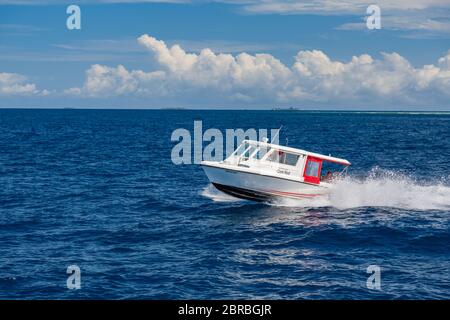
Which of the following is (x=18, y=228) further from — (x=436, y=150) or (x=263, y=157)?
(x=436, y=150)

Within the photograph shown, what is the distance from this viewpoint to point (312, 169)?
33.7 meters

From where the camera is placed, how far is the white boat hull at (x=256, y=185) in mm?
32406

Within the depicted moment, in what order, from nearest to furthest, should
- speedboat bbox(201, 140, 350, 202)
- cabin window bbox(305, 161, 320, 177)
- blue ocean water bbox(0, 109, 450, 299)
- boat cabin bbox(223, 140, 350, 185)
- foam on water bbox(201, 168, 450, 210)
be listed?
blue ocean water bbox(0, 109, 450, 299) → speedboat bbox(201, 140, 350, 202) → boat cabin bbox(223, 140, 350, 185) → cabin window bbox(305, 161, 320, 177) → foam on water bbox(201, 168, 450, 210)

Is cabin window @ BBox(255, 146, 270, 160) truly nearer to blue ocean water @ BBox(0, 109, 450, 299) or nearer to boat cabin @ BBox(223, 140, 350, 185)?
boat cabin @ BBox(223, 140, 350, 185)

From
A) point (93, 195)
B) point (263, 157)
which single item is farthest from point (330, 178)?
point (93, 195)

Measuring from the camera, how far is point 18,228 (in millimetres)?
28312

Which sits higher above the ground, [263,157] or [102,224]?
[263,157]

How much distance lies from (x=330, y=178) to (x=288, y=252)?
11211 millimetres

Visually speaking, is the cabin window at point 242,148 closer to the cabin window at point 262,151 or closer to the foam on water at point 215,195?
the cabin window at point 262,151

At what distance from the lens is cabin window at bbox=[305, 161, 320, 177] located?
1321 inches

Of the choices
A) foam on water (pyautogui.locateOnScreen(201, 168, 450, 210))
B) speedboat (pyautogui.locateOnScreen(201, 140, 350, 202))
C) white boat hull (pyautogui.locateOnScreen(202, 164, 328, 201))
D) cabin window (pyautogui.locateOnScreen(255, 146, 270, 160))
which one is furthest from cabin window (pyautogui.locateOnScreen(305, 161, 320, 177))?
cabin window (pyautogui.locateOnScreen(255, 146, 270, 160))

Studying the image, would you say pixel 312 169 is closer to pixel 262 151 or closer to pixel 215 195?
pixel 262 151

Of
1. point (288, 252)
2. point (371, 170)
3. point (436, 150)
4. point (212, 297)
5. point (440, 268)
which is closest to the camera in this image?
point (212, 297)

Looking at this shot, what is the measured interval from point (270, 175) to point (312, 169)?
320 centimetres
